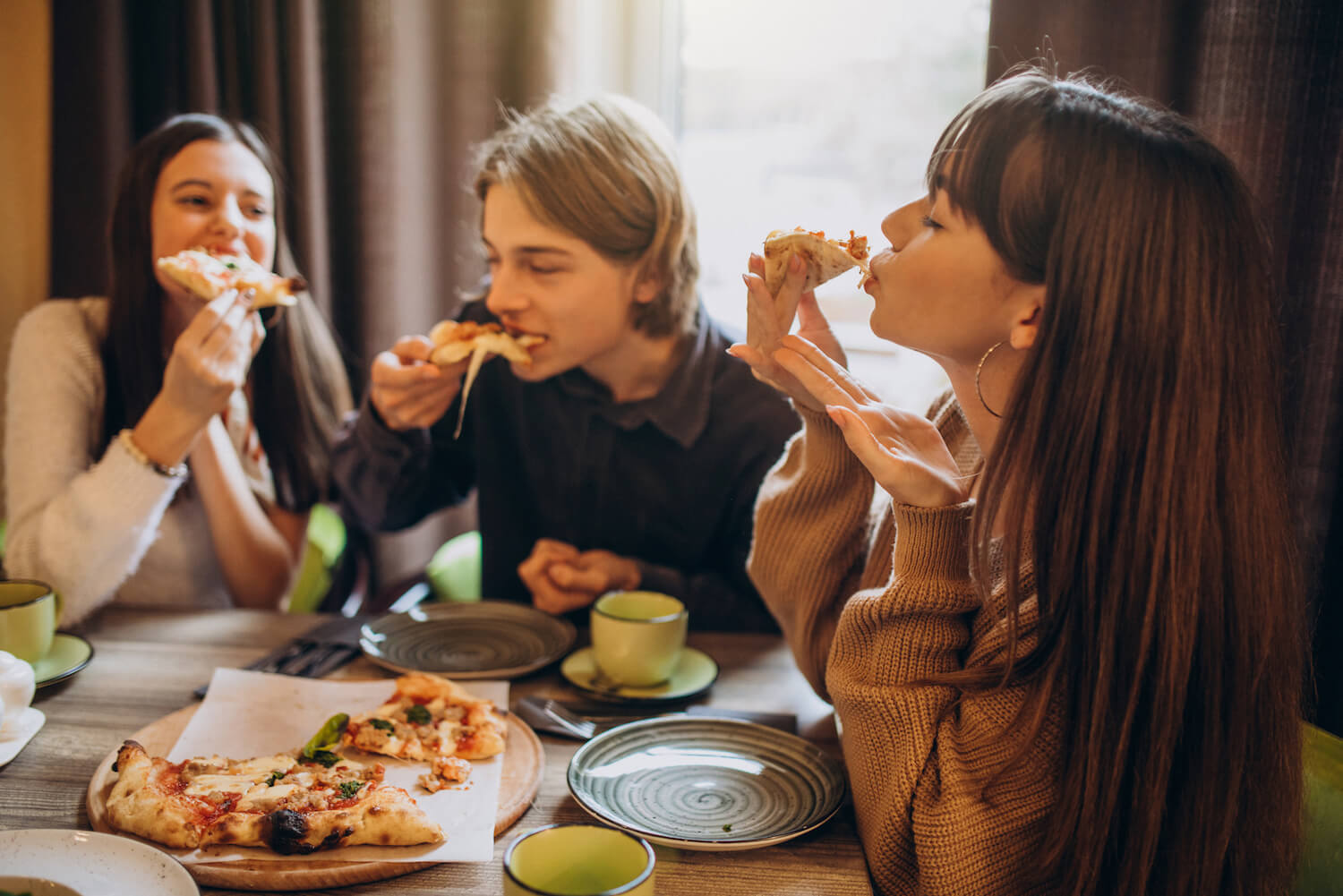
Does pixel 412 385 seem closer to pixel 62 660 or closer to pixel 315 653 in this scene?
pixel 315 653

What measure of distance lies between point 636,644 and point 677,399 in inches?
28.7

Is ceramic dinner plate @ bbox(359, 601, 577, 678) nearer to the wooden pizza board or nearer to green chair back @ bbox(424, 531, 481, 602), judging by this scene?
the wooden pizza board

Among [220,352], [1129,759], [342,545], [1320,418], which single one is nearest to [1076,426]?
[1129,759]

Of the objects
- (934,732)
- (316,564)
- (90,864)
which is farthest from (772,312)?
(316,564)

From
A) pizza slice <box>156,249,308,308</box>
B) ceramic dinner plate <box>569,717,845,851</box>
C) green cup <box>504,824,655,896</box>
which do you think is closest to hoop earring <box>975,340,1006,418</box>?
ceramic dinner plate <box>569,717,845,851</box>

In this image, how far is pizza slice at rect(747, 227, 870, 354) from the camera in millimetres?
1359

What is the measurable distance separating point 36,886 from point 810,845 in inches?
29.3

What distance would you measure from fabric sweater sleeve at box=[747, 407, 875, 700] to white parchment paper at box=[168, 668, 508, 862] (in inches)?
16.4

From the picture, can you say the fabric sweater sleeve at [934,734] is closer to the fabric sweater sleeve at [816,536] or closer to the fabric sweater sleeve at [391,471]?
the fabric sweater sleeve at [816,536]

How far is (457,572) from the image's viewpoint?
238cm

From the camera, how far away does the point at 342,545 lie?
2.49 m

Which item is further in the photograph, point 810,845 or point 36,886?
point 810,845

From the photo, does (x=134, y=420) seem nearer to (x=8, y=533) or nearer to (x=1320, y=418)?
(x=8, y=533)

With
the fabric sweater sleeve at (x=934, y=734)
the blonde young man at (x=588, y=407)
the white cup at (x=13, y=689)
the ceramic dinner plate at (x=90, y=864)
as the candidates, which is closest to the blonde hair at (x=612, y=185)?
the blonde young man at (x=588, y=407)
